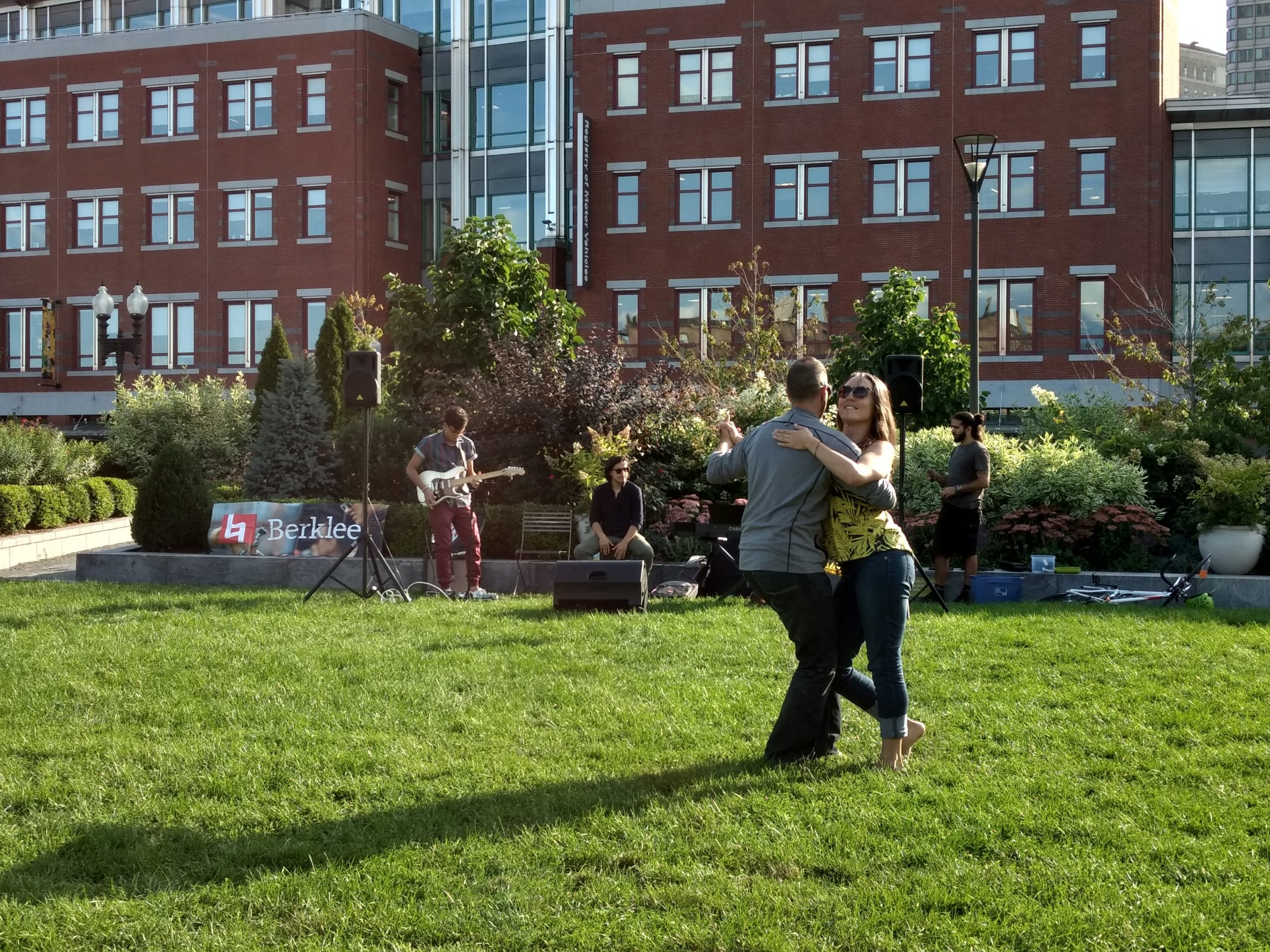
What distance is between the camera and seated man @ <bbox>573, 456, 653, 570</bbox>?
14766mm

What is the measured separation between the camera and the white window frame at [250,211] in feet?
148

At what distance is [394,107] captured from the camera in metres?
47.1

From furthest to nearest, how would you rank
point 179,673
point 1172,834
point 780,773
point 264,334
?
point 264,334
point 179,673
point 780,773
point 1172,834

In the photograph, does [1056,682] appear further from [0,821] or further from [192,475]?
[192,475]

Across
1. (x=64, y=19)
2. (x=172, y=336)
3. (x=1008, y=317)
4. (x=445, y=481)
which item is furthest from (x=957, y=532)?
(x=64, y=19)

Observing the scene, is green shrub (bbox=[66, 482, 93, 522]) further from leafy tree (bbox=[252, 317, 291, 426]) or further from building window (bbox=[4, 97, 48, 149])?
building window (bbox=[4, 97, 48, 149])

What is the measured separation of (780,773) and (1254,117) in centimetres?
3803

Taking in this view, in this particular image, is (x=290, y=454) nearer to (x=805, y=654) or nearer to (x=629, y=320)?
(x=805, y=654)

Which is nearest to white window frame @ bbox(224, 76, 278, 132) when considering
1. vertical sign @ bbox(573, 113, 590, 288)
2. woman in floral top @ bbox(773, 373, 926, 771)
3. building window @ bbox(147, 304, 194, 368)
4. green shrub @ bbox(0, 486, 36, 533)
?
building window @ bbox(147, 304, 194, 368)

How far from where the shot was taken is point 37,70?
157 feet

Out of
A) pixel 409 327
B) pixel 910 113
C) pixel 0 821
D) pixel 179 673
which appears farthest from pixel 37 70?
pixel 0 821

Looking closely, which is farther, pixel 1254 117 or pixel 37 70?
pixel 37 70

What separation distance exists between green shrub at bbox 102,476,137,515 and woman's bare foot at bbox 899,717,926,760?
826 inches

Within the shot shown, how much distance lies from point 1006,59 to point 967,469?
28.2 m
